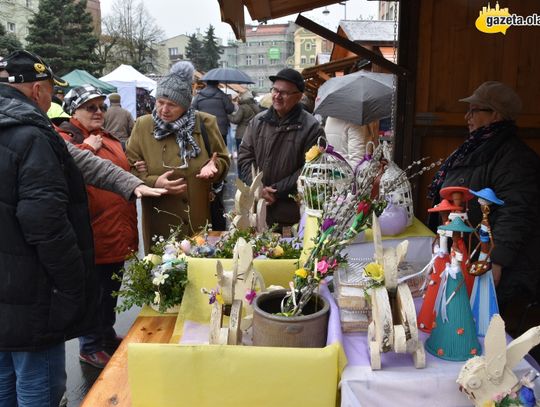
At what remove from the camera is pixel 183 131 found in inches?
118

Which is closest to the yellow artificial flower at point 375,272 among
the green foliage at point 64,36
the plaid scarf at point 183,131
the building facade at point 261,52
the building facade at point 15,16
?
the plaid scarf at point 183,131

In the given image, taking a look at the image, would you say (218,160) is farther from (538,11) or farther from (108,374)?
(538,11)

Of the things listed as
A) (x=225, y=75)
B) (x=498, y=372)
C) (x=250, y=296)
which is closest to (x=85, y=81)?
(x=225, y=75)

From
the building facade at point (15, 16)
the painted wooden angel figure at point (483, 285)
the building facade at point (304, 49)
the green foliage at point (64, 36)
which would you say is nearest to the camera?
the painted wooden angel figure at point (483, 285)

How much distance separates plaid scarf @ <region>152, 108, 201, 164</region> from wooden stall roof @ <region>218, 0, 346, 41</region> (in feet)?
1.91

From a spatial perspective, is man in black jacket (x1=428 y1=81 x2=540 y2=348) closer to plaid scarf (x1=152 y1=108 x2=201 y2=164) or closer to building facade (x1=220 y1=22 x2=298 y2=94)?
plaid scarf (x1=152 y1=108 x2=201 y2=164)

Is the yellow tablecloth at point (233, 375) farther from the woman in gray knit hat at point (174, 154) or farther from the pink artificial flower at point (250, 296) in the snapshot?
the woman in gray knit hat at point (174, 154)

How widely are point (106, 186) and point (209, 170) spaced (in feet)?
2.30

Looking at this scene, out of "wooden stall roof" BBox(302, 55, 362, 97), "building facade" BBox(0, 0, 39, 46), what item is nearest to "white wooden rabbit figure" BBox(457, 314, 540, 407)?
"wooden stall roof" BBox(302, 55, 362, 97)

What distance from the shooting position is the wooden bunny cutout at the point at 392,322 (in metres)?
1.31

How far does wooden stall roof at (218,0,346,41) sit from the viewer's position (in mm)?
2323

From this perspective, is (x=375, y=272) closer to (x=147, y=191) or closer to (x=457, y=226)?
(x=457, y=226)

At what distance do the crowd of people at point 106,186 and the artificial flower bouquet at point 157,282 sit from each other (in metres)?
0.17

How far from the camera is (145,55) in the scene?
38875mm
